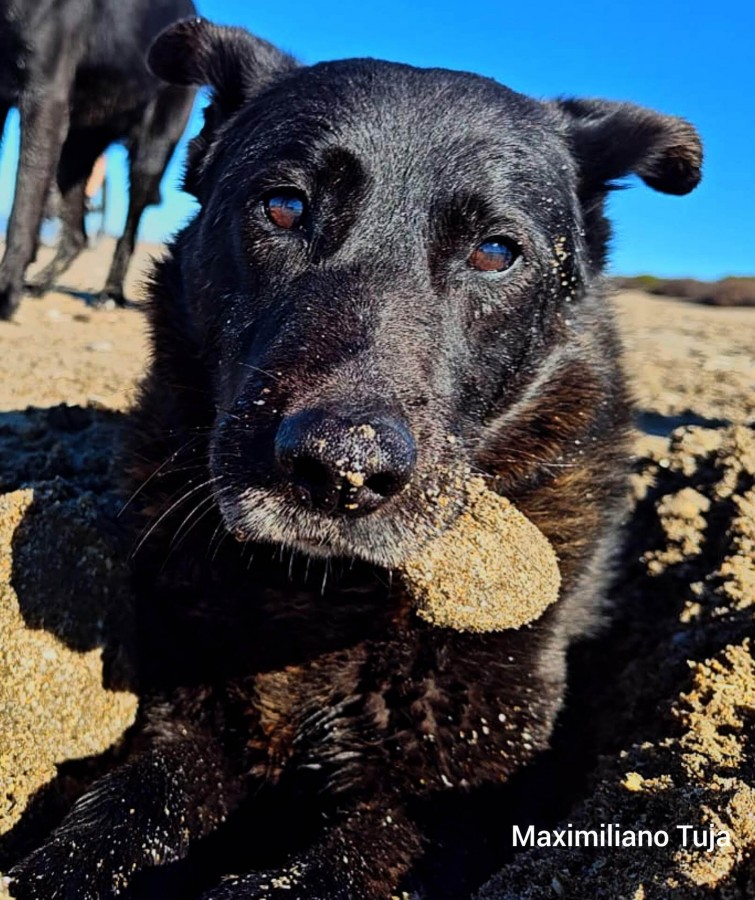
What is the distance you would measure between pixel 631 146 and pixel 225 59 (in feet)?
4.61

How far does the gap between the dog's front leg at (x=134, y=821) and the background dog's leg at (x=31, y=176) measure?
5444 millimetres

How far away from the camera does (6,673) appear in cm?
245

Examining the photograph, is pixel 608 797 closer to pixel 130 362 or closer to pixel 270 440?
pixel 270 440

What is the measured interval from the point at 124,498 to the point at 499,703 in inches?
A: 52.4

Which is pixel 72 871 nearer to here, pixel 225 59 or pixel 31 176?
pixel 225 59

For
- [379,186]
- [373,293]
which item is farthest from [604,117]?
[373,293]

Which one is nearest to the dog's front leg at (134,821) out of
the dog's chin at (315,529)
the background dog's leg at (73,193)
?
the dog's chin at (315,529)

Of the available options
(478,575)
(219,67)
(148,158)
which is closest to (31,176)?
(148,158)

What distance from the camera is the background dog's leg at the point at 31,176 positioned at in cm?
712

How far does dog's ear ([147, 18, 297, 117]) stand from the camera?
3.30 metres

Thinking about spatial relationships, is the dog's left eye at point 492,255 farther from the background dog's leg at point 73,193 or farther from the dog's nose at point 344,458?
the background dog's leg at point 73,193

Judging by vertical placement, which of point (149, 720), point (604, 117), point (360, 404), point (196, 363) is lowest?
point (149, 720)

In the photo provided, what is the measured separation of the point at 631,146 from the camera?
323 centimetres

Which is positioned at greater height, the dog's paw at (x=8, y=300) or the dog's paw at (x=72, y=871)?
the dog's paw at (x=8, y=300)
